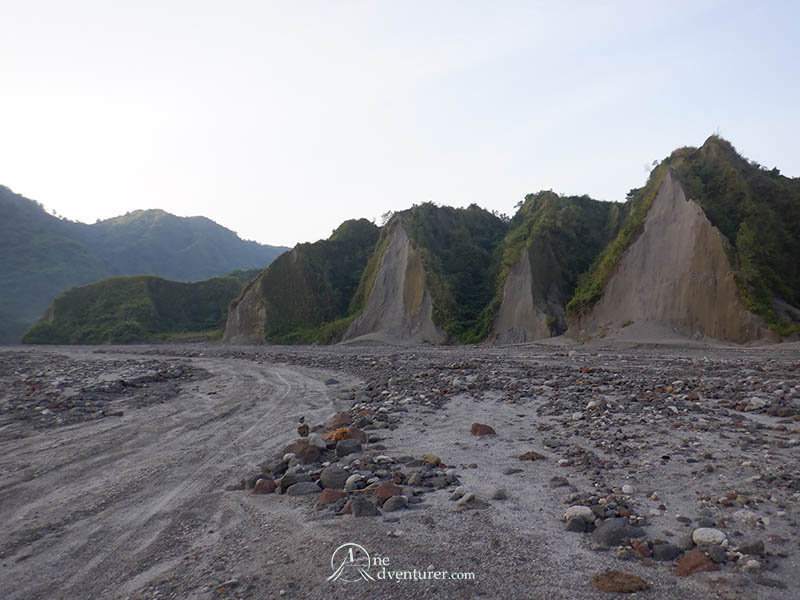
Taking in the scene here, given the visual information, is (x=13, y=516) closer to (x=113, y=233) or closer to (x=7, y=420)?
(x=7, y=420)

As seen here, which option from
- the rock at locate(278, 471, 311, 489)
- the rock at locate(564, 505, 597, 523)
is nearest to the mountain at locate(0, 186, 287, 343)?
the rock at locate(278, 471, 311, 489)

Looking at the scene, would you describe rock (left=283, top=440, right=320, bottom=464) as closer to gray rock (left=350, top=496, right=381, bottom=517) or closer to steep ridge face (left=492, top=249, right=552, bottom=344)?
gray rock (left=350, top=496, right=381, bottom=517)

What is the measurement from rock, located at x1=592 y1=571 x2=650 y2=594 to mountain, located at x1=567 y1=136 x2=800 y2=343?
22182 millimetres

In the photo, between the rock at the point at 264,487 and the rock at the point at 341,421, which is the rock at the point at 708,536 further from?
the rock at the point at 341,421

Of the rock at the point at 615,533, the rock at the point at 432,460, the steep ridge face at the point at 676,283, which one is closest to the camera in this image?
the rock at the point at 615,533

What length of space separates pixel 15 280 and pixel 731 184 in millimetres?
91814

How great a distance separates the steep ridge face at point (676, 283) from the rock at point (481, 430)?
19774 millimetres

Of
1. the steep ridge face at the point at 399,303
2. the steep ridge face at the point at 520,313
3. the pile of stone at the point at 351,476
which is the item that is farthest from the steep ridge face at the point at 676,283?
the pile of stone at the point at 351,476

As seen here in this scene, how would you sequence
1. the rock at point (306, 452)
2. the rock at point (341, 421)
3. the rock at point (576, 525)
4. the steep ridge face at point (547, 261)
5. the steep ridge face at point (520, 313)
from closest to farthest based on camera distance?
1. the rock at point (576, 525)
2. the rock at point (306, 452)
3. the rock at point (341, 421)
4. the steep ridge face at point (520, 313)
5. the steep ridge face at point (547, 261)

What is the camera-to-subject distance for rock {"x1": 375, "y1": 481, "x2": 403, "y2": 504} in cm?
441

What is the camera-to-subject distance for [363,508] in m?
4.17

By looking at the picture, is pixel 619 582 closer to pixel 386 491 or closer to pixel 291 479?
pixel 386 491

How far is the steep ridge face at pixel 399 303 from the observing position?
113 ft

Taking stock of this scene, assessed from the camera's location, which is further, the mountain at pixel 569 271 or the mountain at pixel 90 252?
the mountain at pixel 90 252
